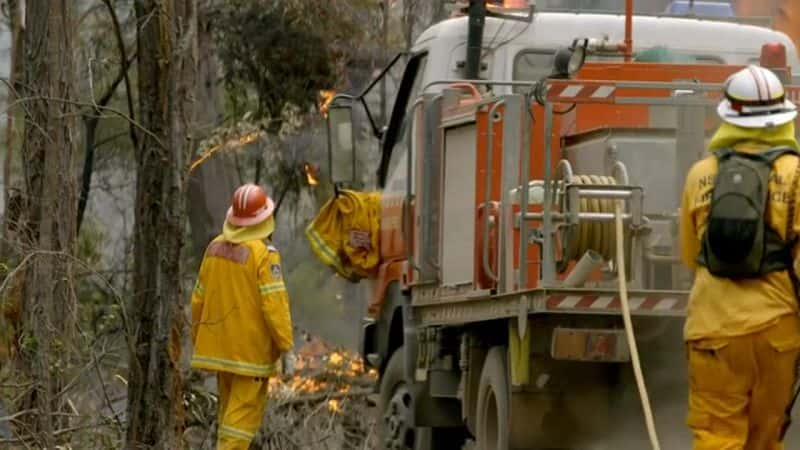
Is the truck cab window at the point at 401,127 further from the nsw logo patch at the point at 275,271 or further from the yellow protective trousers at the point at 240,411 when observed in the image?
the yellow protective trousers at the point at 240,411

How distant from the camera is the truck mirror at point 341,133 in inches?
485

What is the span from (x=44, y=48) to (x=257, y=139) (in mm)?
12195

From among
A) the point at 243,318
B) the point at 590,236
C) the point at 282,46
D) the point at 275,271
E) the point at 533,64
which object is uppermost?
the point at 282,46

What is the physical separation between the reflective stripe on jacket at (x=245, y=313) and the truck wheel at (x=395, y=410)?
0.78 metres

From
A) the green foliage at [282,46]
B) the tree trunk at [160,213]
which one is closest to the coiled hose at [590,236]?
the tree trunk at [160,213]

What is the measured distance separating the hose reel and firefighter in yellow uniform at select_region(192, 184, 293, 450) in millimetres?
3250

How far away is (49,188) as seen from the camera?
12.1 meters

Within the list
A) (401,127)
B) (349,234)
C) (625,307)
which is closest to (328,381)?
(349,234)

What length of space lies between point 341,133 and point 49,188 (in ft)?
5.76

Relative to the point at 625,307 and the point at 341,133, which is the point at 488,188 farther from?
the point at 341,133

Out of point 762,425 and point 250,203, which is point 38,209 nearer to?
point 250,203

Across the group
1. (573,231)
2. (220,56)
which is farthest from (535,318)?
(220,56)

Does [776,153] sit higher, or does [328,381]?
[776,153]

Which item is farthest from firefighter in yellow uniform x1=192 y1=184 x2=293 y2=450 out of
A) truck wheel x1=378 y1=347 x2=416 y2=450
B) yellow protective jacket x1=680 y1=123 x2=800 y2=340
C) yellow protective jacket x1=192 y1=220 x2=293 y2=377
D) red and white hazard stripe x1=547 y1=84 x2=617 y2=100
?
yellow protective jacket x1=680 y1=123 x2=800 y2=340
